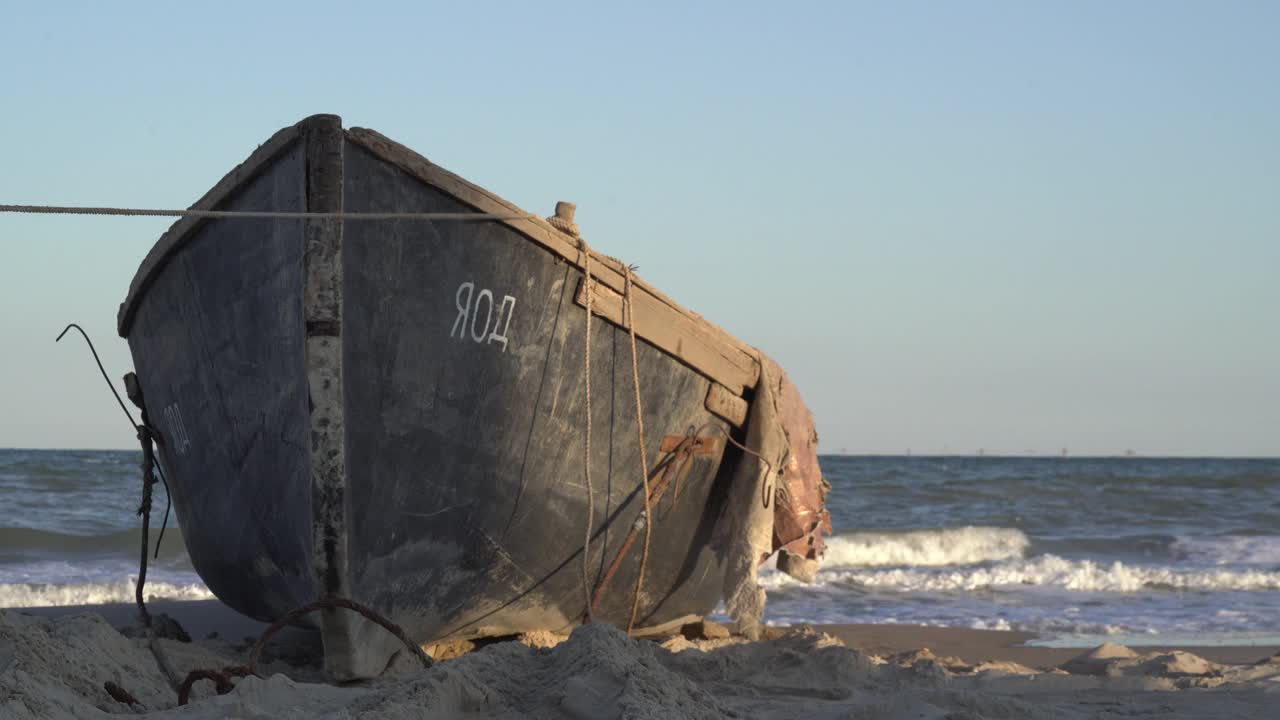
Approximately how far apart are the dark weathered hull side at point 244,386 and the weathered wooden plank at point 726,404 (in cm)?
170

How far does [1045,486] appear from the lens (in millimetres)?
24094

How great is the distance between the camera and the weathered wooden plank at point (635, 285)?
3836 mm

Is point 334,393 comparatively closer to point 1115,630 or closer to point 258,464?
point 258,464

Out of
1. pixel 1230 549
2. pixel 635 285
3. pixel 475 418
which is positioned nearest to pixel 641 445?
pixel 635 285

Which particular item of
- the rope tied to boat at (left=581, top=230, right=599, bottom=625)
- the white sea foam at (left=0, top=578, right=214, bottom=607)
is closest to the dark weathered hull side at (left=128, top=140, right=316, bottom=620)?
the rope tied to boat at (left=581, top=230, right=599, bottom=625)

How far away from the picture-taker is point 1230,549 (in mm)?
13406

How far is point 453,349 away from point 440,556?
0.74 meters

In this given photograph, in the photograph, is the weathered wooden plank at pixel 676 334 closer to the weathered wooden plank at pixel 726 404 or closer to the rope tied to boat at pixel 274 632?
the weathered wooden plank at pixel 726 404

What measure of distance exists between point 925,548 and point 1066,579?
4399mm

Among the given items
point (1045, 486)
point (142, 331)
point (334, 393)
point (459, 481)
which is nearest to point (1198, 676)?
point (459, 481)

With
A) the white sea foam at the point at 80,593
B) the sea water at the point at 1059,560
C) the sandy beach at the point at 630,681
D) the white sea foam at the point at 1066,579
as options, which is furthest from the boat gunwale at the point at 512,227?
the white sea foam at the point at 1066,579

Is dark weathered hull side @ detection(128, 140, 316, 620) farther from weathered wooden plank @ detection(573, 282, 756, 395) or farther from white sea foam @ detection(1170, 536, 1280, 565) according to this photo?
white sea foam @ detection(1170, 536, 1280, 565)

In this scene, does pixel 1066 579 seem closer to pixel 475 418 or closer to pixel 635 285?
pixel 635 285

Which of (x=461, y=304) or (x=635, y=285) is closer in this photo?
(x=461, y=304)
